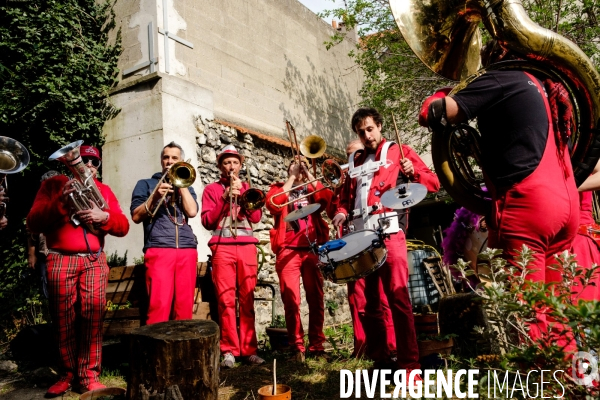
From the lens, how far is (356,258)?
316 centimetres

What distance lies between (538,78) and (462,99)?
0.47m

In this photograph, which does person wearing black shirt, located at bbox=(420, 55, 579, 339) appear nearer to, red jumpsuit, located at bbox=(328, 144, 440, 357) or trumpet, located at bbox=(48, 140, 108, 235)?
red jumpsuit, located at bbox=(328, 144, 440, 357)

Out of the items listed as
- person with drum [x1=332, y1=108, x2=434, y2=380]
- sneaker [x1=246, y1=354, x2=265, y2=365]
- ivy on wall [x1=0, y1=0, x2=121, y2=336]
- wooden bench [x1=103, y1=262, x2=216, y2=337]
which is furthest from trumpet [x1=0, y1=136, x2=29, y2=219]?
ivy on wall [x1=0, y1=0, x2=121, y2=336]

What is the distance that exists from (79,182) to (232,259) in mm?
1536

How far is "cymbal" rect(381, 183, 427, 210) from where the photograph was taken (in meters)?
3.19

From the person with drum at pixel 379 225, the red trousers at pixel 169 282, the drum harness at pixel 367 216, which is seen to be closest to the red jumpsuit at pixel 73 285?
the red trousers at pixel 169 282

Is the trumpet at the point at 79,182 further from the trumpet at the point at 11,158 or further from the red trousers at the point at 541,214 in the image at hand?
the red trousers at the point at 541,214

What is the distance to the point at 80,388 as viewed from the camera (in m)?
3.64

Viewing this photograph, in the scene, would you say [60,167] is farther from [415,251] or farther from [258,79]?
[415,251]

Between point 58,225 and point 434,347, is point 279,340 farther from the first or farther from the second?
point 58,225

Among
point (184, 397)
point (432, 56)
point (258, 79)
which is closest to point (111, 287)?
point (184, 397)

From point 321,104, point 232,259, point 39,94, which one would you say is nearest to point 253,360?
point 232,259

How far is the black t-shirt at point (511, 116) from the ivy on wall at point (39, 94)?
6067 millimetres

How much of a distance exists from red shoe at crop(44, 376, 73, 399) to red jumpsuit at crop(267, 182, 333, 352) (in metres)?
1.93
